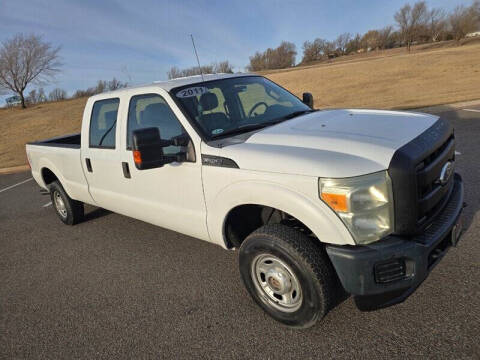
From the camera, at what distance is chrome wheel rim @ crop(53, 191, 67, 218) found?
5.70m

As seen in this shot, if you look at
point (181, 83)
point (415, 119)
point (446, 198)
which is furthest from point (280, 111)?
point (446, 198)

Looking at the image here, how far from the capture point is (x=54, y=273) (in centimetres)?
425

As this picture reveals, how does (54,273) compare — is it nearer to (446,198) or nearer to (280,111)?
(280,111)

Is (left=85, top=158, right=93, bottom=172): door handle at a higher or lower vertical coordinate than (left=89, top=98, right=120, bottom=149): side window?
lower

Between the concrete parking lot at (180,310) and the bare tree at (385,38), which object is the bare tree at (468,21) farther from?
the concrete parking lot at (180,310)

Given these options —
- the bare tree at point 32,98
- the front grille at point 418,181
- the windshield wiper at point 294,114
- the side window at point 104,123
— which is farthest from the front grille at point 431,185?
the bare tree at point 32,98

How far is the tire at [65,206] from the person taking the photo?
5.50 metres

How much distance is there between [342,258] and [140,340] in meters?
1.72

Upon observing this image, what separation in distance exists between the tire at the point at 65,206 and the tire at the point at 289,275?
3572mm

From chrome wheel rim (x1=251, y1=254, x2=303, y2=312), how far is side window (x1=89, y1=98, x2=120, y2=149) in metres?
2.22

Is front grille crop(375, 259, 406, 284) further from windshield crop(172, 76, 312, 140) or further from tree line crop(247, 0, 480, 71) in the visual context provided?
tree line crop(247, 0, 480, 71)

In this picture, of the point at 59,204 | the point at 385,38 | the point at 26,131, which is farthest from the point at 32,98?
the point at 385,38

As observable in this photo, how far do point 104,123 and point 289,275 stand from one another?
2.86m

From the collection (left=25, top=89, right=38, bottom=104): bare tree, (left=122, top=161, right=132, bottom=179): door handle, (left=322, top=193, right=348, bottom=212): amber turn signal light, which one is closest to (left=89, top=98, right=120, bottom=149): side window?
(left=122, top=161, right=132, bottom=179): door handle
